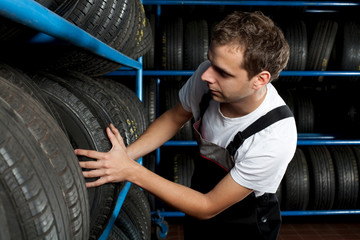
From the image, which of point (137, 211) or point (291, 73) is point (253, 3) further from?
point (137, 211)

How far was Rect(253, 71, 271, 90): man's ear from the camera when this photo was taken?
4.00 ft

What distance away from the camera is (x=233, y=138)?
1415 millimetres

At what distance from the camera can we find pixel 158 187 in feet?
3.87

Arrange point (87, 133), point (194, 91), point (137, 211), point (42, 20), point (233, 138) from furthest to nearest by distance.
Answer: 1. point (137, 211)
2. point (194, 91)
3. point (233, 138)
4. point (87, 133)
5. point (42, 20)

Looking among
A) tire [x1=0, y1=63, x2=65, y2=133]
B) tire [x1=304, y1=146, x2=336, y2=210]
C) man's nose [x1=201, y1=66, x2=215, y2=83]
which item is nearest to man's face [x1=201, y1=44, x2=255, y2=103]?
man's nose [x1=201, y1=66, x2=215, y2=83]

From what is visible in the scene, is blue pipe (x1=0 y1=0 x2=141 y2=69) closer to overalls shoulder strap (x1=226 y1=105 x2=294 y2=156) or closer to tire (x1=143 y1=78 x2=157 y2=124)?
overalls shoulder strap (x1=226 y1=105 x2=294 y2=156)

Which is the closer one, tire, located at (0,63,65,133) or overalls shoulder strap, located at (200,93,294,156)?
tire, located at (0,63,65,133)

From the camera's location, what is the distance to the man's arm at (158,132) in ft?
4.84

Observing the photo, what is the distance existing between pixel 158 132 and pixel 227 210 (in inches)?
20.0

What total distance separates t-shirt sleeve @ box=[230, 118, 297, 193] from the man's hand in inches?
17.2

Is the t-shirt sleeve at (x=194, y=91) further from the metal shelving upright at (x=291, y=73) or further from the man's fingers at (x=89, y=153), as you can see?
the metal shelving upright at (x=291, y=73)

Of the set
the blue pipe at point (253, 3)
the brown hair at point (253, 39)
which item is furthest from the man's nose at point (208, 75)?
the blue pipe at point (253, 3)

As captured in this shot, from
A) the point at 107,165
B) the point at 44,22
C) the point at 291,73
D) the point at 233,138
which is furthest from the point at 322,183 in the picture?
the point at 44,22

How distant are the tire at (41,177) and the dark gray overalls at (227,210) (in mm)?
853
